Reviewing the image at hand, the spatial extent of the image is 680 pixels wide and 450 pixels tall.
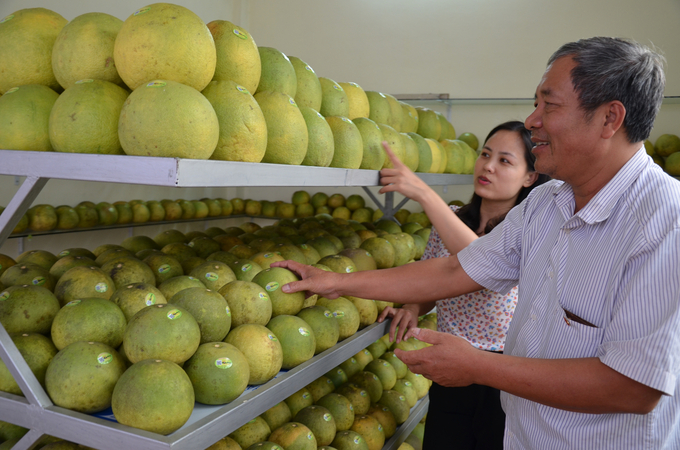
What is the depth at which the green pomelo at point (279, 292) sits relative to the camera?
6.05 ft

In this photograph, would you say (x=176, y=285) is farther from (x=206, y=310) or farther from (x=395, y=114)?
(x=395, y=114)

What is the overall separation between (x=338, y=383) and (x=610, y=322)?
65.2 inches

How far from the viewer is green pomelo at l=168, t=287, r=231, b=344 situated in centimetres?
148

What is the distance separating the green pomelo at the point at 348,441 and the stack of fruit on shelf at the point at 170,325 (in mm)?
10

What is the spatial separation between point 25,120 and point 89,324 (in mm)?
586

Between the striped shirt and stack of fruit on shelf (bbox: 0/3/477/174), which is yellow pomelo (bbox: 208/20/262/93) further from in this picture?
the striped shirt

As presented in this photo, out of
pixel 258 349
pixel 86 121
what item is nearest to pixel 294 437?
pixel 258 349

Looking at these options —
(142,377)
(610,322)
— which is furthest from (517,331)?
(142,377)

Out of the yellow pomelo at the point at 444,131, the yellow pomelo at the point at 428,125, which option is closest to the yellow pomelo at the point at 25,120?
the yellow pomelo at the point at 428,125

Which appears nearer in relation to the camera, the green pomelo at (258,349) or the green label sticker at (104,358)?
the green label sticker at (104,358)

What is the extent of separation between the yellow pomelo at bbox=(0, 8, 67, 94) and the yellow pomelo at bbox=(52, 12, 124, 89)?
10cm

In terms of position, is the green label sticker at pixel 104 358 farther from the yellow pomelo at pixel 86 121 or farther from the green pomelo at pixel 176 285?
the yellow pomelo at pixel 86 121

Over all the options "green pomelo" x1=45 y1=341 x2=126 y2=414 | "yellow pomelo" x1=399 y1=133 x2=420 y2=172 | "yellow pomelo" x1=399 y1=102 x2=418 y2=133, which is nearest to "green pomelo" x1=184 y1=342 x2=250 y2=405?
"green pomelo" x1=45 y1=341 x2=126 y2=414

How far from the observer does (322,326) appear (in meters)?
1.84
